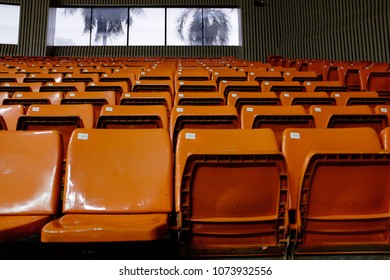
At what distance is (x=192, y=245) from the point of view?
1.04m

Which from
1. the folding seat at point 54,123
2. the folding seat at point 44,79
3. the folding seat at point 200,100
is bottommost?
the folding seat at point 54,123

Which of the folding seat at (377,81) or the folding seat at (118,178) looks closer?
the folding seat at (118,178)

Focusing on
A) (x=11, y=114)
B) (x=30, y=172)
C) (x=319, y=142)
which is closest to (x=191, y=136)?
(x=319, y=142)

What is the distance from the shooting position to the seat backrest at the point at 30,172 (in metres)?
1.21

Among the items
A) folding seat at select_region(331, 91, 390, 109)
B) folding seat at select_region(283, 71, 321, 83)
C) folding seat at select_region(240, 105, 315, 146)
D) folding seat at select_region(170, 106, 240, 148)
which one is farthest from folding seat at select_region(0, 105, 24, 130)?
folding seat at select_region(283, 71, 321, 83)

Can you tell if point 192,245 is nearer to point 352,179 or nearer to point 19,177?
point 352,179

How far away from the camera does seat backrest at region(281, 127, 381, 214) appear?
133 centimetres

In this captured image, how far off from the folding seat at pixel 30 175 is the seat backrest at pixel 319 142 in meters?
0.98

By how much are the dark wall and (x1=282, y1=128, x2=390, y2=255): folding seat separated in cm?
705

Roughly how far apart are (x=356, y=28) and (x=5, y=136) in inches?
303

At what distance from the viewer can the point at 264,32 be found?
8992mm

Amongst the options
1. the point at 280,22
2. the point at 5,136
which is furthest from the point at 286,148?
the point at 280,22

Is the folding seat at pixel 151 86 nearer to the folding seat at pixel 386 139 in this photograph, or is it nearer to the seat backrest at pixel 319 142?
the seat backrest at pixel 319 142

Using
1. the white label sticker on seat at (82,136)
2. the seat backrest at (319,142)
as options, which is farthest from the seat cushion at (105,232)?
the seat backrest at (319,142)
